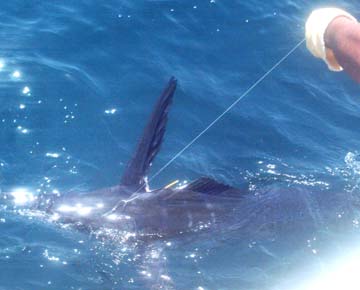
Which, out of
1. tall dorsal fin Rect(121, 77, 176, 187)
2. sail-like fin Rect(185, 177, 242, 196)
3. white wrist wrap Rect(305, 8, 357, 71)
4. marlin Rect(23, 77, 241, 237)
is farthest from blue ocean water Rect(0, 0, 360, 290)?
white wrist wrap Rect(305, 8, 357, 71)

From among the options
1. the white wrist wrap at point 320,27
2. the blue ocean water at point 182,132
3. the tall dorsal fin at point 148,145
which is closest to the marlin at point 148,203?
the tall dorsal fin at point 148,145

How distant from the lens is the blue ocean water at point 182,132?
5.28 m

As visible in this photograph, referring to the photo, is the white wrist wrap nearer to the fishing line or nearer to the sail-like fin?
the sail-like fin

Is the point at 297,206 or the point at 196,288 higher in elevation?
the point at 297,206

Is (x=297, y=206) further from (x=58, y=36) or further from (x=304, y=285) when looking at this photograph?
(x=58, y=36)

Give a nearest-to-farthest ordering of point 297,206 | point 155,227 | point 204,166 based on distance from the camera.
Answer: point 155,227 → point 297,206 → point 204,166

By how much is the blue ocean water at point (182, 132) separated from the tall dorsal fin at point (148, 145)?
1.63 feet

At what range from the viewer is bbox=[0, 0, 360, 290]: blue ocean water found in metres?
5.28

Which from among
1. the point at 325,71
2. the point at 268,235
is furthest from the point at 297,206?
the point at 325,71

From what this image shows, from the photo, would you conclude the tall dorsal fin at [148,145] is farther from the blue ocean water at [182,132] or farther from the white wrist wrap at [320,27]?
the white wrist wrap at [320,27]

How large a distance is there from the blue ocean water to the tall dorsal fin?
0.50 metres

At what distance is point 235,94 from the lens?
25.1 feet

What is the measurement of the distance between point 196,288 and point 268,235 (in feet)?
3.73

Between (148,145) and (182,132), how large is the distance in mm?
1276
